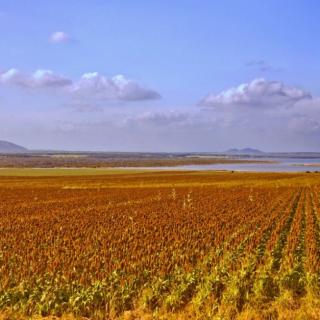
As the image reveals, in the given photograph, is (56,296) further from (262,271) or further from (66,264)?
(262,271)

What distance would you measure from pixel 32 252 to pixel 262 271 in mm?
6098

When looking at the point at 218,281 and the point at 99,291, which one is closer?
the point at 99,291

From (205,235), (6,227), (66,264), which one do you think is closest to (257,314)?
(66,264)

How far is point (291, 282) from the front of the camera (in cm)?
975

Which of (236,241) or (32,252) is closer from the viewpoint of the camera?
(32,252)

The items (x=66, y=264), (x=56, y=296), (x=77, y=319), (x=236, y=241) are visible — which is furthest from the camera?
(x=236, y=241)

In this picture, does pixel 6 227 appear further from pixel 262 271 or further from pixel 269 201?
pixel 269 201

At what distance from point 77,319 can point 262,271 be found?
4.58 metres

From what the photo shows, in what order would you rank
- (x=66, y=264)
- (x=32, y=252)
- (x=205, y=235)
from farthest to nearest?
(x=205, y=235) < (x=32, y=252) < (x=66, y=264)

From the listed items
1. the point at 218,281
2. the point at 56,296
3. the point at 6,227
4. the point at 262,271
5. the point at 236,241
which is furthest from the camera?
the point at 6,227

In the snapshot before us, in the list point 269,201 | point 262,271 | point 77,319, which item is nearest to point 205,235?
point 262,271

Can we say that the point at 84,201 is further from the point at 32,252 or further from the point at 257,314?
the point at 257,314

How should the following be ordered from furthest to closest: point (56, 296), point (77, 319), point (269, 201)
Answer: point (269, 201) → point (56, 296) → point (77, 319)

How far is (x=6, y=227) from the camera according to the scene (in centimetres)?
1758
